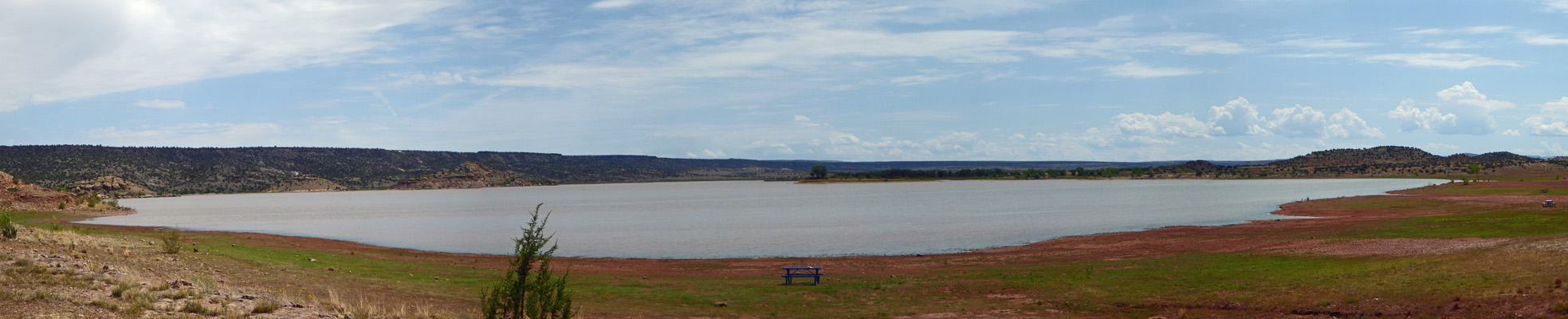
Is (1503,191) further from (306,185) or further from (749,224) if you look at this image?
(306,185)

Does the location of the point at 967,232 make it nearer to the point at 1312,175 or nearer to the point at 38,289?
the point at 38,289

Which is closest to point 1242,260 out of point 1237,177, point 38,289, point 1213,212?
point 38,289

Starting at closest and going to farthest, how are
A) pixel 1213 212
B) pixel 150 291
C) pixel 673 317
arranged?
pixel 150 291 < pixel 673 317 < pixel 1213 212

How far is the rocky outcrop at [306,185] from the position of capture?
18175cm

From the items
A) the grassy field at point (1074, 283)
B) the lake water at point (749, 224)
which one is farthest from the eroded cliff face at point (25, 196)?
the grassy field at point (1074, 283)

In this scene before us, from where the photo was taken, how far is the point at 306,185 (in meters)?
188

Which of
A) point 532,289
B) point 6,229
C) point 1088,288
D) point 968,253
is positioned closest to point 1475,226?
point 968,253

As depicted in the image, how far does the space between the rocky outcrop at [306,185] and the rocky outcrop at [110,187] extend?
28.1m

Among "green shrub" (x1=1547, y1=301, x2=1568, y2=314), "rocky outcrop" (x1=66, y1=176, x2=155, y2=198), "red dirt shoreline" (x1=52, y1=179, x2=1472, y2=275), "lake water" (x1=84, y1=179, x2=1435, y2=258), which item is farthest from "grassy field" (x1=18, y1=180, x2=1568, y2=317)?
"rocky outcrop" (x1=66, y1=176, x2=155, y2=198)

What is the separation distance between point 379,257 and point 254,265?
8.56 metres

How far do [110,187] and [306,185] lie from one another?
49341mm

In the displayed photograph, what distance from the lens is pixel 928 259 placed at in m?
31.7

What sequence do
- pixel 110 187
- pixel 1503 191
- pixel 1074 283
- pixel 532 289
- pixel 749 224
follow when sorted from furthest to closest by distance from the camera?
pixel 110 187 → pixel 1503 191 → pixel 749 224 → pixel 1074 283 → pixel 532 289

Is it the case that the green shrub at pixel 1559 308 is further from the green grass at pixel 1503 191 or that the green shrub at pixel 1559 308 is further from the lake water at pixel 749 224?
the green grass at pixel 1503 191
